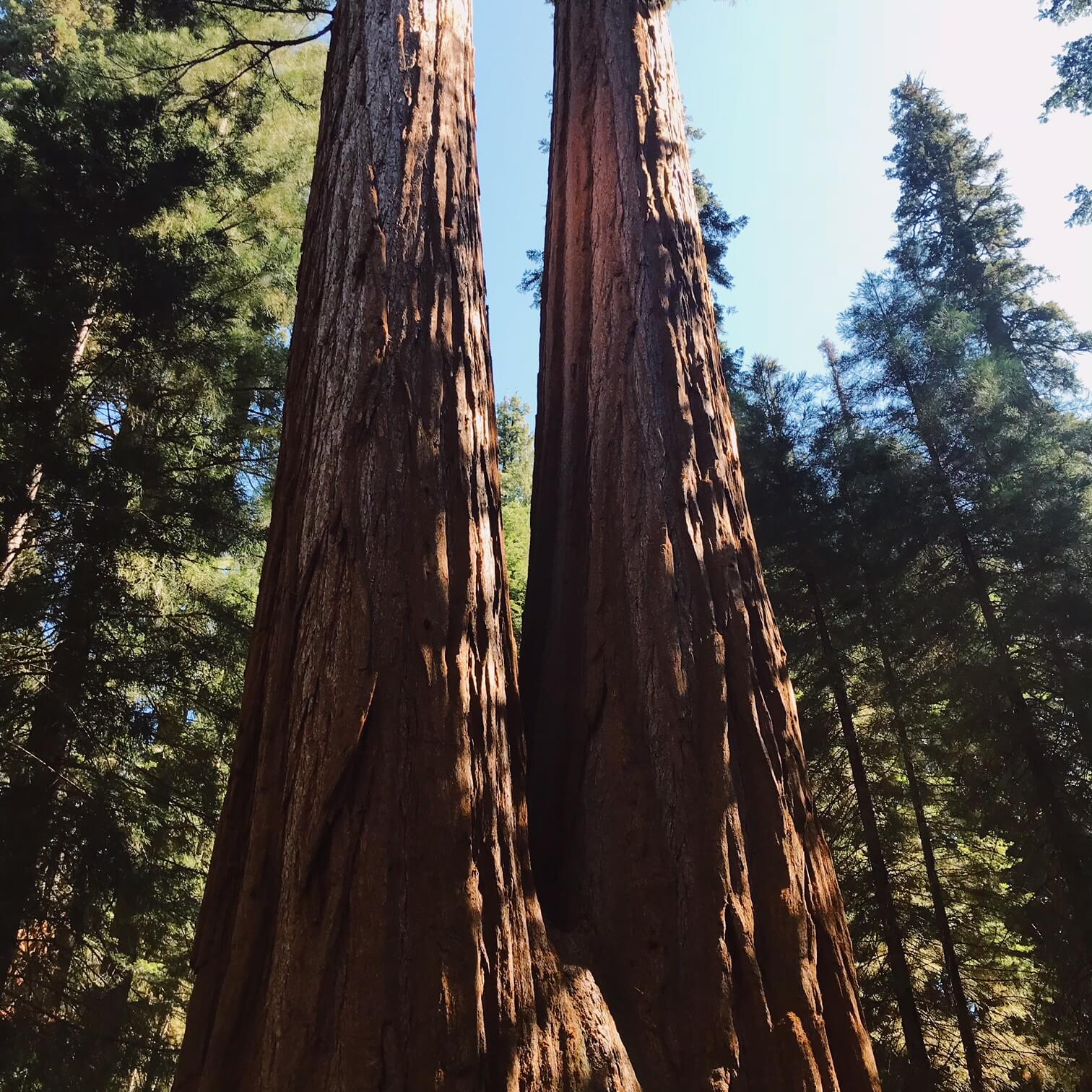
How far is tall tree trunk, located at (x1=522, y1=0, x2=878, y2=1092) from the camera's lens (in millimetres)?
1813

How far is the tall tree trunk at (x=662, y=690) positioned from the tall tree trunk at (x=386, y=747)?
0.84 feet

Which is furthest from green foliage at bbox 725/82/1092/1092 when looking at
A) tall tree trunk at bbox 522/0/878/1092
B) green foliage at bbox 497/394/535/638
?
tall tree trunk at bbox 522/0/878/1092

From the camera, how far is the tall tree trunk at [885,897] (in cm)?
727

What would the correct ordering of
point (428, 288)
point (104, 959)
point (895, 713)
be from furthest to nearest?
1. point (895, 713)
2. point (104, 959)
3. point (428, 288)

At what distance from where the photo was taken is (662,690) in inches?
85.6

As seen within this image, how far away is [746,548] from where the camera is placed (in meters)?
2.53

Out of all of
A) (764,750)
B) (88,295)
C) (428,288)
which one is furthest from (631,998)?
(88,295)

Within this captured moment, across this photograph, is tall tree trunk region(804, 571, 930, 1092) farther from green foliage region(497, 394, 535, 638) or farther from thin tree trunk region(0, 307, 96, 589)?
thin tree trunk region(0, 307, 96, 589)

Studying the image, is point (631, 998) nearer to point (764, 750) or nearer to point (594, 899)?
point (594, 899)

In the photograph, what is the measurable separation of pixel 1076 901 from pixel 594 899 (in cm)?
755

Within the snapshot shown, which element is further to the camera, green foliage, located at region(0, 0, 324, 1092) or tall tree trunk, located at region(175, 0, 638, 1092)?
green foliage, located at region(0, 0, 324, 1092)

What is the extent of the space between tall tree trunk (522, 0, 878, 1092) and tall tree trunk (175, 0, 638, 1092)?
0.26 m

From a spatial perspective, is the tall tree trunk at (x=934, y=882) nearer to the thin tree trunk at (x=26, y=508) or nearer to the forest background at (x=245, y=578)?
the forest background at (x=245, y=578)

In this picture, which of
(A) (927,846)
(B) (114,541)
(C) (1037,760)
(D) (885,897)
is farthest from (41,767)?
(C) (1037,760)
